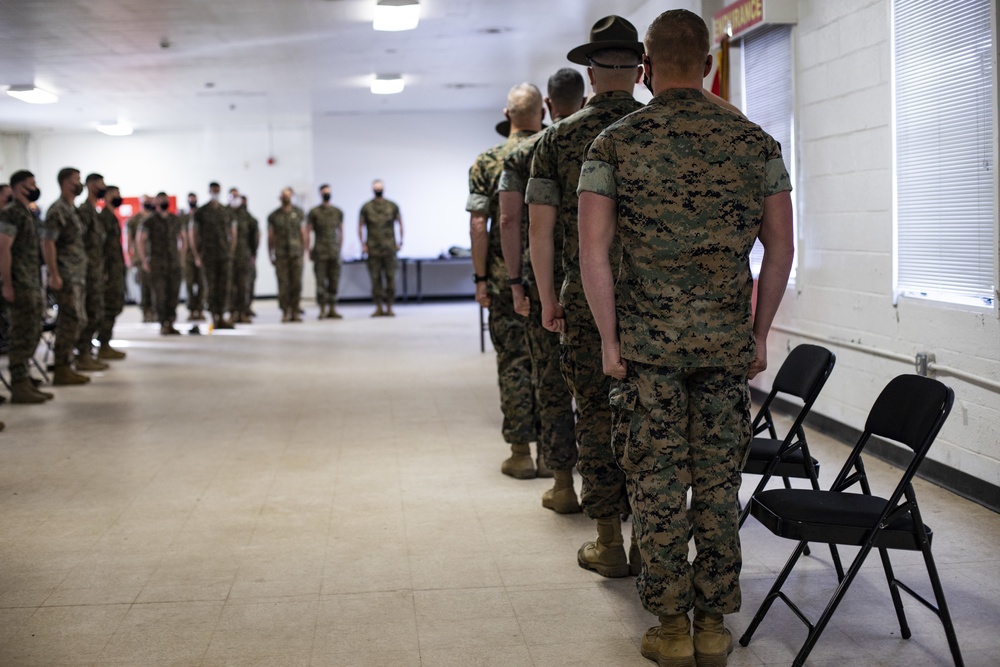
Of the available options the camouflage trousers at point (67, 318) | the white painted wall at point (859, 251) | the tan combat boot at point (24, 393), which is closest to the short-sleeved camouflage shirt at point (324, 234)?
the camouflage trousers at point (67, 318)

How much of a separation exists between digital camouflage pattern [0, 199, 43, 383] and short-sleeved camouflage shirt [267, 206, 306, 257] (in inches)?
266

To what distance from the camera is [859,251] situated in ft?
17.2

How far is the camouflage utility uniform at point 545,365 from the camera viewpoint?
12.7ft

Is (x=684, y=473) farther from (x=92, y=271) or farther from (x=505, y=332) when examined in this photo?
(x=92, y=271)

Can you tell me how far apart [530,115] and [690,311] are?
2173 millimetres

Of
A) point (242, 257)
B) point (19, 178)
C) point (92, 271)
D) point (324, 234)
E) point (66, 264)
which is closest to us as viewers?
point (19, 178)

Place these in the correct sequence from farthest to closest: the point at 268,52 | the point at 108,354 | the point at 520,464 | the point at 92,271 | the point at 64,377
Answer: the point at 268,52
the point at 108,354
the point at 92,271
the point at 64,377
the point at 520,464

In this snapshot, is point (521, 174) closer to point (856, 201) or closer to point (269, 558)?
point (269, 558)

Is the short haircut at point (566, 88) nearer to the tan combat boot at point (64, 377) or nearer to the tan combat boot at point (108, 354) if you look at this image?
the tan combat boot at point (64, 377)

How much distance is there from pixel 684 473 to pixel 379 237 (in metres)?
12.2

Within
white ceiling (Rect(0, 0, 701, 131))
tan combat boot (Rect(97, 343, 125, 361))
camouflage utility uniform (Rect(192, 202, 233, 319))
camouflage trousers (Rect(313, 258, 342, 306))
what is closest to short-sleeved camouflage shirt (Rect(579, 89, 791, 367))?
A: white ceiling (Rect(0, 0, 701, 131))

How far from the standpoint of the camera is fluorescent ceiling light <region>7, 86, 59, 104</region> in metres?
12.6

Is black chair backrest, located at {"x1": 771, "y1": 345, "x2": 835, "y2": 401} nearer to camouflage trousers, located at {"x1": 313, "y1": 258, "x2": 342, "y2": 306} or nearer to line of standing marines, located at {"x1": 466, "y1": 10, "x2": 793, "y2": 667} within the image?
line of standing marines, located at {"x1": 466, "y1": 10, "x2": 793, "y2": 667}

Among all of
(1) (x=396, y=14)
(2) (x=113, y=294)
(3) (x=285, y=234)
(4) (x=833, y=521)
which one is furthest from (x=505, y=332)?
(3) (x=285, y=234)
